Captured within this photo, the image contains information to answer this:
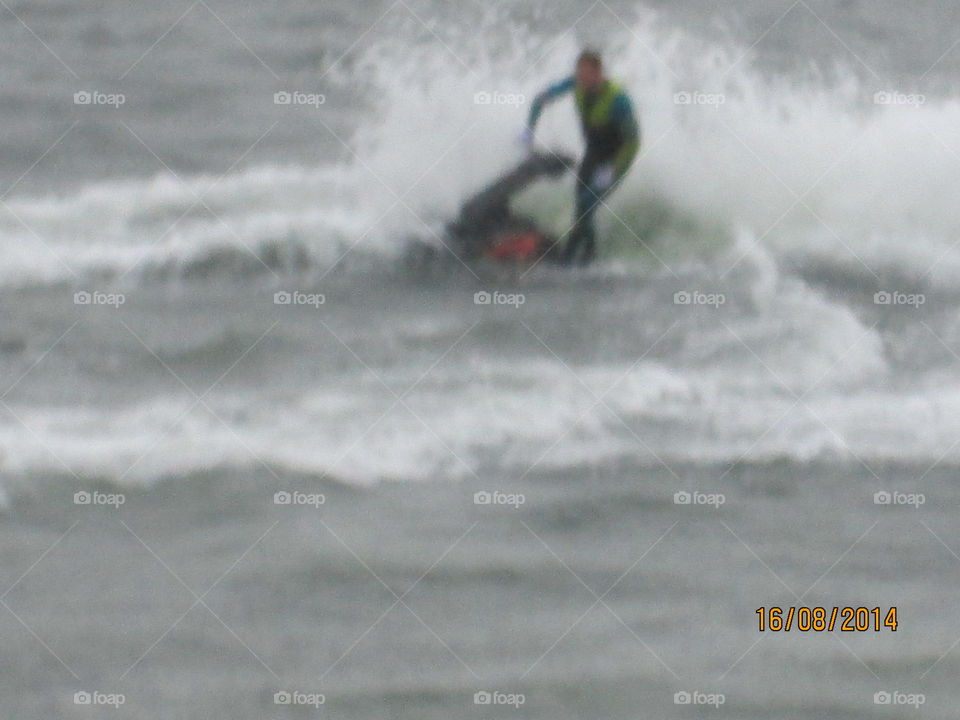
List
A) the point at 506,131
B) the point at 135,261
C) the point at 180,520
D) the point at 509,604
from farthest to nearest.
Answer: the point at 506,131 < the point at 135,261 < the point at 180,520 < the point at 509,604

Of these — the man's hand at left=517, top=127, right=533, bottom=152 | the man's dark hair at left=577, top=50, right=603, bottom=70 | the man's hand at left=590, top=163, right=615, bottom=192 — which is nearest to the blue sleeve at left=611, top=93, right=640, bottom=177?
the man's hand at left=590, top=163, right=615, bottom=192

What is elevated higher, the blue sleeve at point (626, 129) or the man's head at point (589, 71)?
the man's head at point (589, 71)

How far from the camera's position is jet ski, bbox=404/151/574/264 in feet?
36.1

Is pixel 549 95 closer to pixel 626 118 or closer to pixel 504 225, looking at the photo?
pixel 626 118

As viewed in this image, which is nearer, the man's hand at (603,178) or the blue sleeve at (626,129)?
the blue sleeve at (626,129)

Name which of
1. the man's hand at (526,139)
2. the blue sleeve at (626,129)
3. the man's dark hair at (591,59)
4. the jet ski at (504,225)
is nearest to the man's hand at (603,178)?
the blue sleeve at (626,129)

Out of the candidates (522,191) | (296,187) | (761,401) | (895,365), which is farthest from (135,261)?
(895,365)

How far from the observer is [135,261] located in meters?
11.1

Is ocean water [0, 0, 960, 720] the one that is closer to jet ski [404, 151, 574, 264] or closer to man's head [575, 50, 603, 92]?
jet ski [404, 151, 574, 264]

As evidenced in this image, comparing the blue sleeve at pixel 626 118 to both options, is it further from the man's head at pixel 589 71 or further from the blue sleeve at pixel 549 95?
the blue sleeve at pixel 549 95

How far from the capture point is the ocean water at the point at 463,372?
7.38 m

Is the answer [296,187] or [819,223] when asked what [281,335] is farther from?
[819,223]

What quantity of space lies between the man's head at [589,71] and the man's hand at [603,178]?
588 millimetres

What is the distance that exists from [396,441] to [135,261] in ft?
10.6
